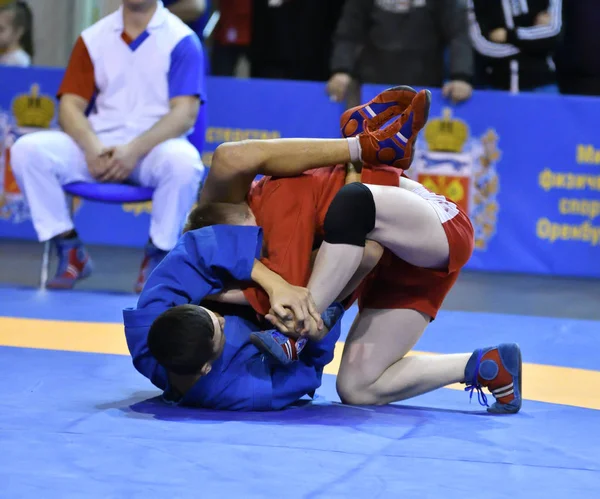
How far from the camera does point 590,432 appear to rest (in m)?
3.05

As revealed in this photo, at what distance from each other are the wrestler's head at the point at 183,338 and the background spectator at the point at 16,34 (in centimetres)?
549

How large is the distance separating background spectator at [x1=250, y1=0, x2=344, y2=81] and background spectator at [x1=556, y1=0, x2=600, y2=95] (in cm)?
150

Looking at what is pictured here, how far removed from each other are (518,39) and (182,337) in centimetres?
456

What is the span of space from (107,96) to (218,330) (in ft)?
10.3

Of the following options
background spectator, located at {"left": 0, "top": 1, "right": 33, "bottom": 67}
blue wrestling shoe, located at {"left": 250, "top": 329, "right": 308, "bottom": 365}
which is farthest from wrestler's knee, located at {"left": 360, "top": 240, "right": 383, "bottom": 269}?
background spectator, located at {"left": 0, "top": 1, "right": 33, "bottom": 67}

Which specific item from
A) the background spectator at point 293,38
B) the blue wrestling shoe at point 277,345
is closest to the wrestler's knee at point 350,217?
the blue wrestling shoe at point 277,345

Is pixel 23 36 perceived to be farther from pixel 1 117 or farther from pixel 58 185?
pixel 58 185

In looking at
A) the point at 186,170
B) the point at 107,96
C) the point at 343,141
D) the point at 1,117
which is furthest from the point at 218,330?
the point at 1,117

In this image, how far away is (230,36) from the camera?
7.29m

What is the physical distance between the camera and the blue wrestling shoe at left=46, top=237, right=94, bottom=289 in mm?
5629

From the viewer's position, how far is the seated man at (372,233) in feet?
10.0

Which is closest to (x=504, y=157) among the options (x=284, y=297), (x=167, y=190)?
(x=167, y=190)

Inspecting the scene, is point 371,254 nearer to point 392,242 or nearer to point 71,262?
point 392,242

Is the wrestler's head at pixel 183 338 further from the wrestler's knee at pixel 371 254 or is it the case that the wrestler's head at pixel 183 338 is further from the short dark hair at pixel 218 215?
the wrestler's knee at pixel 371 254
